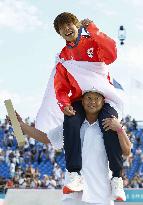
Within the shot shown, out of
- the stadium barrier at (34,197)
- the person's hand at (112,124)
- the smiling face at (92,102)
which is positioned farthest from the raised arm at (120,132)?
the stadium barrier at (34,197)

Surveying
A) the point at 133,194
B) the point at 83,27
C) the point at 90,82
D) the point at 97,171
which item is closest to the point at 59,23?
the point at 83,27

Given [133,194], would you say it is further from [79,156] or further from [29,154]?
[29,154]

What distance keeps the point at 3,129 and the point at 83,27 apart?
22703 mm

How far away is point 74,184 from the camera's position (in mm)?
4395

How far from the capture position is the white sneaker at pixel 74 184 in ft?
14.4

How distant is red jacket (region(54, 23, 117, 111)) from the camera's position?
449 cm

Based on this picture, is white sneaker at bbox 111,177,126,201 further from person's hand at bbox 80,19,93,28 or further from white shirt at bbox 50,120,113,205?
person's hand at bbox 80,19,93,28

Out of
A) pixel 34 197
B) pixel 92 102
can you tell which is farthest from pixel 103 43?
pixel 34 197

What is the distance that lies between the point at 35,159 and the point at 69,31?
70.5ft

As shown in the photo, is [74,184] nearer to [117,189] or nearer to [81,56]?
[117,189]

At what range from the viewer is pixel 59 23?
4547mm

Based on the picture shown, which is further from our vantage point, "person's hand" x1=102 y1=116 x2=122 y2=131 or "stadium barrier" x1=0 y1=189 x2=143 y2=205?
"stadium barrier" x1=0 y1=189 x2=143 y2=205

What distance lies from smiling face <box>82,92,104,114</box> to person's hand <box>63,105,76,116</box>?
0.11 metres

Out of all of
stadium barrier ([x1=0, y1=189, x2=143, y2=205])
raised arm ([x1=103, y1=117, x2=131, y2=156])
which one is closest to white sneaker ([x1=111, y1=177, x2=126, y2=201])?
raised arm ([x1=103, y1=117, x2=131, y2=156])
